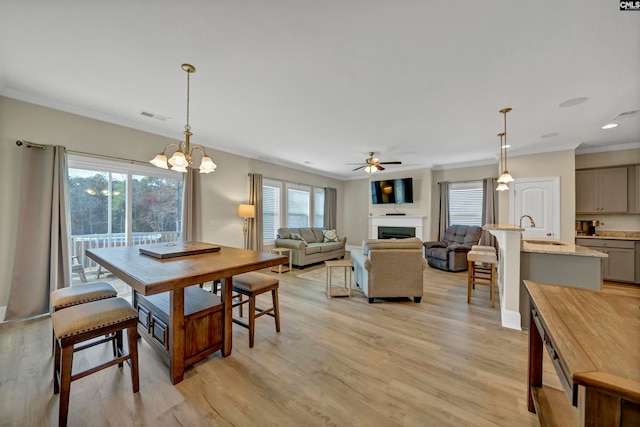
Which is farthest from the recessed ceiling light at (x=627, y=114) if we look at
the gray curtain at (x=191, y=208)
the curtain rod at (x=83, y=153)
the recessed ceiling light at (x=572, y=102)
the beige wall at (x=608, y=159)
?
the curtain rod at (x=83, y=153)

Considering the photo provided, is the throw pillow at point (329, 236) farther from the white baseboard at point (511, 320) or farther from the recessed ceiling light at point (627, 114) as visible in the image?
the recessed ceiling light at point (627, 114)

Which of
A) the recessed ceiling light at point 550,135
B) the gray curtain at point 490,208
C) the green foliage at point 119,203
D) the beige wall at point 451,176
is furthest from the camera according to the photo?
the beige wall at point 451,176

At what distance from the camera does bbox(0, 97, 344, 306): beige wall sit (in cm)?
273

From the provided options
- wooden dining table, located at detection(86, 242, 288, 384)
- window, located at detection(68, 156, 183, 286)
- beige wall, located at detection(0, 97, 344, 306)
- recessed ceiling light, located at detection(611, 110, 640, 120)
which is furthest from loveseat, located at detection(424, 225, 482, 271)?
window, located at detection(68, 156, 183, 286)

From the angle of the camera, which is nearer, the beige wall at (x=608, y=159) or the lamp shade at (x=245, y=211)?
the beige wall at (x=608, y=159)

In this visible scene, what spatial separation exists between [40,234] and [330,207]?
6401 mm

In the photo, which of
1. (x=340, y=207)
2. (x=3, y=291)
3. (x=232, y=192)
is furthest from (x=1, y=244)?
(x=340, y=207)

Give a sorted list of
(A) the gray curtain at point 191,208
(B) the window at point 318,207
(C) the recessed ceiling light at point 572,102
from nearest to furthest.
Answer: (C) the recessed ceiling light at point 572,102 → (A) the gray curtain at point 191,208 → (B) the window at point 318,207

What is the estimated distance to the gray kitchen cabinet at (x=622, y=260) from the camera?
4.23 metres

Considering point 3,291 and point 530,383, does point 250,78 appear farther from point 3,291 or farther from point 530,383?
point 3,291

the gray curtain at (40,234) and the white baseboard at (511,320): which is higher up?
the gray curtain at (40,234)

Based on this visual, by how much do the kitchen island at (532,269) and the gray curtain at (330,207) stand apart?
5455 mm

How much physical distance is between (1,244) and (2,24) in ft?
7.76

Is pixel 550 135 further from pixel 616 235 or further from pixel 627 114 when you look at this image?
pixel 616 235
